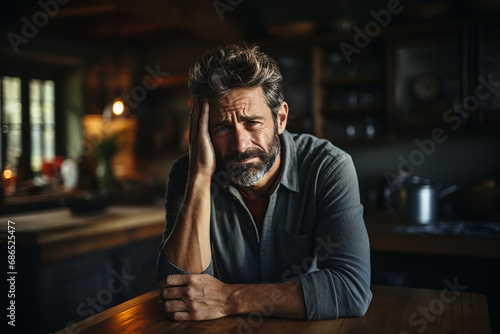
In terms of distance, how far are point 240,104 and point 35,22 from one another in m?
4.00

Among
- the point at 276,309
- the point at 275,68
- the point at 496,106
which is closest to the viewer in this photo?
the point at 276,309

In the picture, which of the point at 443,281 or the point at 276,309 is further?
the point at 443,281

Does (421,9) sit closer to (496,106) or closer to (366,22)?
(366,22)

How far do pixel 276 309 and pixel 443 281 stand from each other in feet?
6.24

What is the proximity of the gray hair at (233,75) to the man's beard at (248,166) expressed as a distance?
0.17 m

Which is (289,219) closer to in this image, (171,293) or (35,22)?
(171,293)

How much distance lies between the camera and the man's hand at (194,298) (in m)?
1.19

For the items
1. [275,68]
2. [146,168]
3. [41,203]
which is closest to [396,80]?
[275,68]

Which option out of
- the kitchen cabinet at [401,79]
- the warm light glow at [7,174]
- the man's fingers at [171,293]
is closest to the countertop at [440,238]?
the kitchen cabinet at [401,79]

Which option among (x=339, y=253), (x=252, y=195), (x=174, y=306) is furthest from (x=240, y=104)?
(x=174, y=306)

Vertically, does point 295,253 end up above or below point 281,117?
below

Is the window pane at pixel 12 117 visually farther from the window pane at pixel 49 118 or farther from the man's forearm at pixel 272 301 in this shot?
the man's forearm at pixel 272 301

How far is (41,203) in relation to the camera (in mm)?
3285

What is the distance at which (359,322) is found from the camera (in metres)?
1.15
